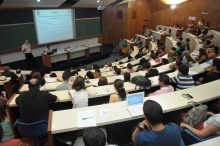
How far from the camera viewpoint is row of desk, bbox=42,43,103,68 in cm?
859

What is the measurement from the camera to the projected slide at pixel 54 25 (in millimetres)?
8529

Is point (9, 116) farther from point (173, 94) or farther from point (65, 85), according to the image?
point (173, 94)

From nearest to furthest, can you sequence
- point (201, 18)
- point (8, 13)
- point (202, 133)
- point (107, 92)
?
1. point (202, 133)
2. point (107, 92)
3. point (8, 13)
4. point (201, 18)

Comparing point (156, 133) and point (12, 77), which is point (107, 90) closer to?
point (156, 133)

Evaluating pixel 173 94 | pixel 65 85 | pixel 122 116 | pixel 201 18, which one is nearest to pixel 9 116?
pixel 65 85

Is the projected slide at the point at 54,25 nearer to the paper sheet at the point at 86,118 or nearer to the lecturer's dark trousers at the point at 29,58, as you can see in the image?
the lecturer's dark trousers at the point at 29,58

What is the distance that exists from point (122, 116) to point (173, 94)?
40.9 inches

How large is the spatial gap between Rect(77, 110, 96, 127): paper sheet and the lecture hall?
12mm

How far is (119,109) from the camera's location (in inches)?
96.7

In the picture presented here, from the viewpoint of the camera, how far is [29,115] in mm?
2406

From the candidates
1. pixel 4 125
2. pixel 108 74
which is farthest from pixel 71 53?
pixel 4 125

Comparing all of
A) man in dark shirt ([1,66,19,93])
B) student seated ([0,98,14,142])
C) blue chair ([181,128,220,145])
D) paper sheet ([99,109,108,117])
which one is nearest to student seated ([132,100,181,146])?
blue chair ([181,128,220,145])

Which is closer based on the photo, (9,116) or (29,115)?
(29,115)

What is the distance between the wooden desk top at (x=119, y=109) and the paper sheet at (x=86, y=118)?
0.15 feet
